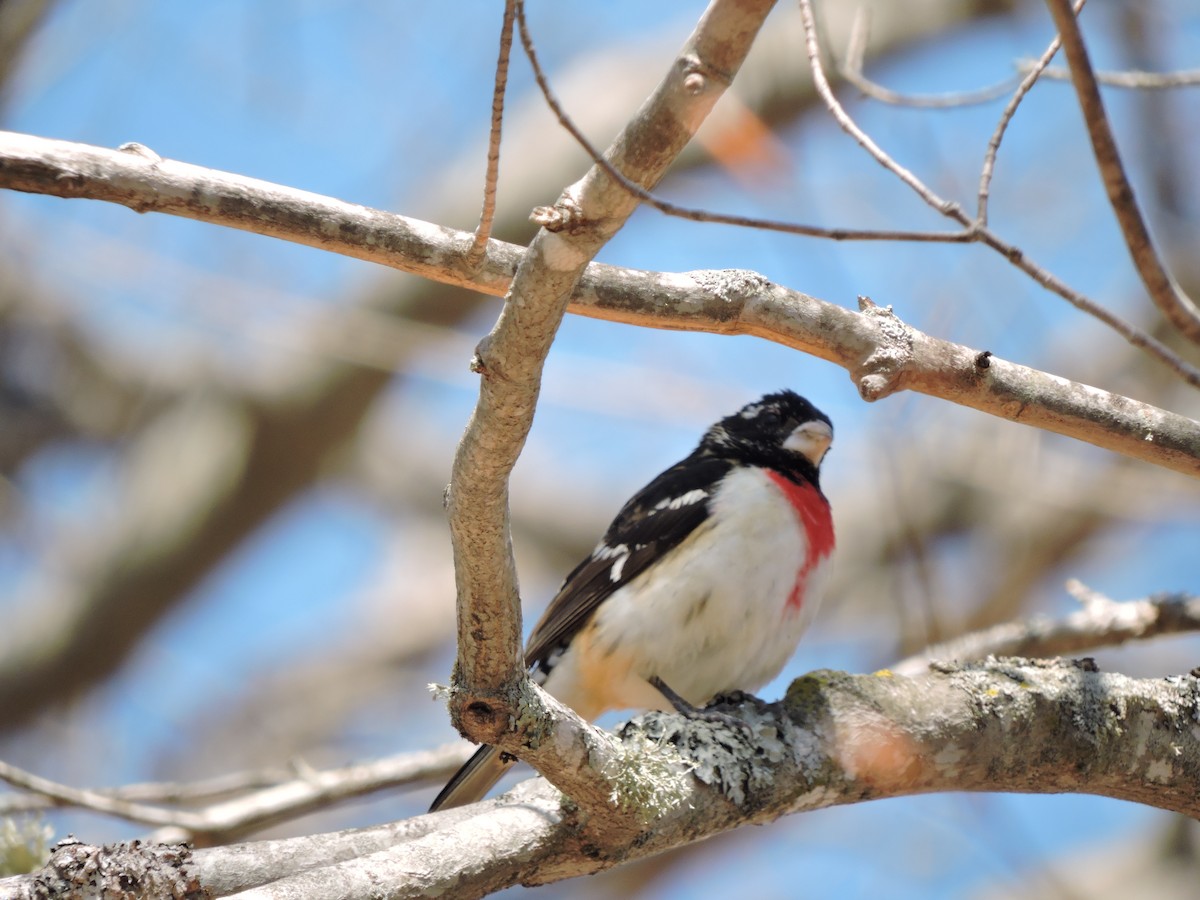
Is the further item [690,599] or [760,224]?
[690,599]

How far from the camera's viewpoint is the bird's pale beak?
510cm

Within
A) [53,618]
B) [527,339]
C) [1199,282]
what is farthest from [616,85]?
[527,339]

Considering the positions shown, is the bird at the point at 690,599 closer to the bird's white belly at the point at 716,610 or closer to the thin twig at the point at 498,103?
the bird's white belly at the point at 716,610

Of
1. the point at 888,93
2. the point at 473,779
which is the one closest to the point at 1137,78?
the point at 888,93

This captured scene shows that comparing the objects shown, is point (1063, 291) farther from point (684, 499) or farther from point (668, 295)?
point (684, 499)

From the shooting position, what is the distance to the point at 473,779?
397 centimetres

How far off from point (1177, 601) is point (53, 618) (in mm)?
6830

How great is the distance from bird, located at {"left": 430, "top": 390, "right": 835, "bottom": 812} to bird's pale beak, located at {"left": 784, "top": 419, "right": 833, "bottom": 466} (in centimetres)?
29

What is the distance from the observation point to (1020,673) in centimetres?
342

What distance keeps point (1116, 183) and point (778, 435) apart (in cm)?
358

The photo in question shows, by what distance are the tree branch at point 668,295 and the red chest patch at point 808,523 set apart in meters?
1.76

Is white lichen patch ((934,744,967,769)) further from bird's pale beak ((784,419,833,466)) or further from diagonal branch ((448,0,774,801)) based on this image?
bird's pale beak ((784,419,833,466))

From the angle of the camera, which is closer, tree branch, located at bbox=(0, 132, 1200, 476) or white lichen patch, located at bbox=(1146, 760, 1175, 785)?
tree branch, located at bbox=(0, 132, 1200, 476)

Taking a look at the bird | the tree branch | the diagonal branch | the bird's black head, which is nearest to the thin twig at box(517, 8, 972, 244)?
the diagonal branch
